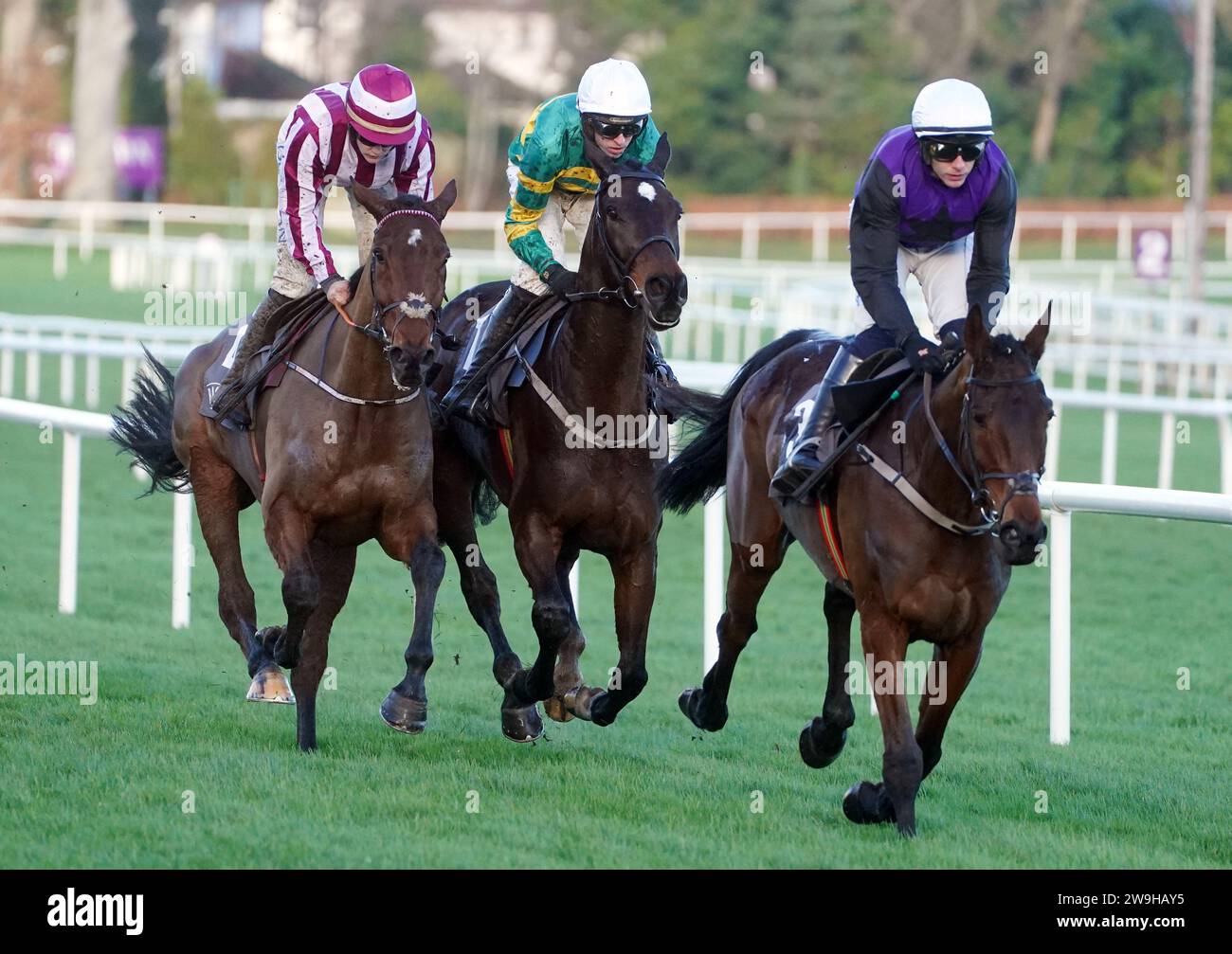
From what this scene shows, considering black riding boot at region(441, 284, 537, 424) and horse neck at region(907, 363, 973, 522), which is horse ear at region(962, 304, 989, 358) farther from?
black riding boot at region(441, 284, 537, 424)

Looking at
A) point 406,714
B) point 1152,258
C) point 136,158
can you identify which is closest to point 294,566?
point 406,714

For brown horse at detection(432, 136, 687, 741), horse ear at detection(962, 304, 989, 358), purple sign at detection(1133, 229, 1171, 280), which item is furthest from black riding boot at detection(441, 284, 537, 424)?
purple sign at detection(1133, 229, 1171, 280)

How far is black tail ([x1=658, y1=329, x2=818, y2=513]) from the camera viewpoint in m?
6.61

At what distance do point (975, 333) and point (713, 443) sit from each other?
1880mm

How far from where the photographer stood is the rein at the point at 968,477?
15.6 feet

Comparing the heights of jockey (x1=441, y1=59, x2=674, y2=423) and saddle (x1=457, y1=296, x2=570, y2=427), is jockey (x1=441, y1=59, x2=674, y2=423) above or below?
above

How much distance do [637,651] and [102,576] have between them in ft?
14.9

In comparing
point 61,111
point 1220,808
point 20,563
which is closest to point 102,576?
point 20,563

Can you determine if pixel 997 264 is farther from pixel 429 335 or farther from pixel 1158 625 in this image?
pixel 1158 625

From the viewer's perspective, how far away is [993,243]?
18.5 feet

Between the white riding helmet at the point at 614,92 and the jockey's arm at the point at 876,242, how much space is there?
0.73m

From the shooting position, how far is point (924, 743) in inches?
214

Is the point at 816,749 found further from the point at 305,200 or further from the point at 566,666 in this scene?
the point at 305,200

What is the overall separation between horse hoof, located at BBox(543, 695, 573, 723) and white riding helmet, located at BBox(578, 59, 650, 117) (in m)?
1.90
